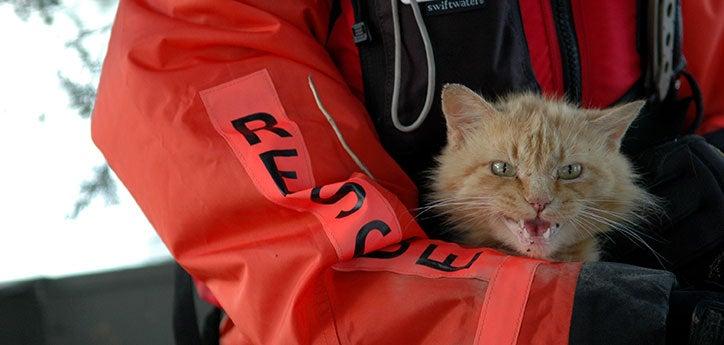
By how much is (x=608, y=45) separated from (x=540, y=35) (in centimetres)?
15

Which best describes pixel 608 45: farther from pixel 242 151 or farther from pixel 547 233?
pixel 242 151

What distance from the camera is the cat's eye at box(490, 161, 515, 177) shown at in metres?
1.19

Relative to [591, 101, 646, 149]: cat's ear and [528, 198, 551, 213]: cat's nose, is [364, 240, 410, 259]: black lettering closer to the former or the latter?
[528, 198, 551, 213]: cat's nose

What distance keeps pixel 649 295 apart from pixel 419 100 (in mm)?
529

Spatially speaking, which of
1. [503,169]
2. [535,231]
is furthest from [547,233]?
[503,169]

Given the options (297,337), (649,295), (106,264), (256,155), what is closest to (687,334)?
(649,295)

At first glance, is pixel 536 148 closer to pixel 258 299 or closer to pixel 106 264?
pixel 258 299

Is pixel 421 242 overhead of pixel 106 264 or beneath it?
overhead

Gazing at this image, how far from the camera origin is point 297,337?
1.02 m

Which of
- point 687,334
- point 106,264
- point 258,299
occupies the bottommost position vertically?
point 106,264

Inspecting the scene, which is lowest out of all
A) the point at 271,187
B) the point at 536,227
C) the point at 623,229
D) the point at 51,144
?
the point at 623,229

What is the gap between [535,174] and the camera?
45.2 inches

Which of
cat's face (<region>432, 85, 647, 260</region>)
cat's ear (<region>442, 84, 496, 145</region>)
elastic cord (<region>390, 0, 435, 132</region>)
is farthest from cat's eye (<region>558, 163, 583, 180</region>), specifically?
elastic cord (<region>390, 0, 435, 132</region>)

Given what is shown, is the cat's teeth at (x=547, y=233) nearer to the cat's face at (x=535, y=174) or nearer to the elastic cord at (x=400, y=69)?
the cat's face at (x=535, y=174)
